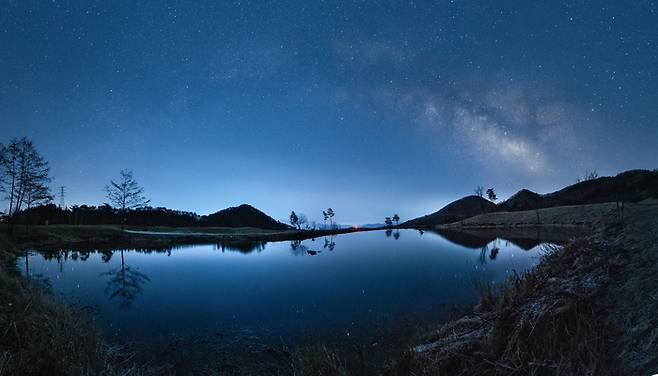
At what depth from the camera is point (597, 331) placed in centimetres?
555

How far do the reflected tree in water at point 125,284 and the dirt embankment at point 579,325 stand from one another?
1812cm

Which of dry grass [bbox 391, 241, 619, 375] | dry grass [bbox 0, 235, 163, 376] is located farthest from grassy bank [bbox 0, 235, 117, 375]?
dry grass [bbox 391, 241, 619, 375]

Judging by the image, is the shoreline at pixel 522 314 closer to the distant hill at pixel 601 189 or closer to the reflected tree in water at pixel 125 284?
the reflected tree in water at pixel 125 284

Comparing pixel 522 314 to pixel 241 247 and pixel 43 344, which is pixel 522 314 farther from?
pixel 241 247

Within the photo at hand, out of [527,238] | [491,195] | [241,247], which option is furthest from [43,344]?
[491,195]

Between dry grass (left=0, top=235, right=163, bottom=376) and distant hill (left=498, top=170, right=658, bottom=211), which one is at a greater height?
distant hill (left=498, top=170, right=658, bottom=211)

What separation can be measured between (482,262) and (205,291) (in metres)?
24.7

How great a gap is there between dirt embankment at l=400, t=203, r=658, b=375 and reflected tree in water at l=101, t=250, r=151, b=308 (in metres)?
18.1

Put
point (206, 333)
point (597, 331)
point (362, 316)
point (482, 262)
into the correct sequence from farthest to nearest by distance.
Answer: point (482, 262) → point (362, 316) → point (206, 333) → point (597, 331)

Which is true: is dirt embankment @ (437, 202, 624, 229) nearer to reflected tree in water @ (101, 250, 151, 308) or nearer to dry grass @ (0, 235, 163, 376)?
reflected tree in water @ (101, 250, 151, 308)

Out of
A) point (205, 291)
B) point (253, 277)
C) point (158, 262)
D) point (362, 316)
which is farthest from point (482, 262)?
point (158, 262)

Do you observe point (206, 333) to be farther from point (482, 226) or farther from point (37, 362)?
point (482, 226)

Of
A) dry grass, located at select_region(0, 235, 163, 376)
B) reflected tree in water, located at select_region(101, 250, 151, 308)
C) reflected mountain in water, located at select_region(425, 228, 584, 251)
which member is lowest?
reflected mountain in water, located at select_region(425, 228, 584, 251)

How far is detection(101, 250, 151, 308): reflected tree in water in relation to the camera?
18797mm
